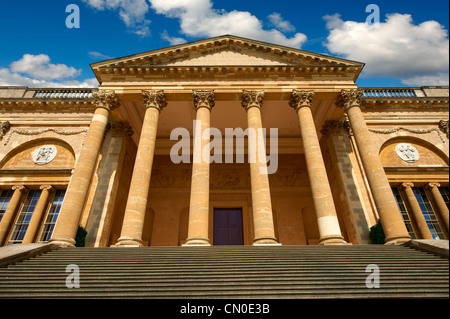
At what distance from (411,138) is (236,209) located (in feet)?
42.4

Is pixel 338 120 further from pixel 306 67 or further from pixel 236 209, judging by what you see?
pixel 236 209

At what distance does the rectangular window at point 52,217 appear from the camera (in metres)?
14.9

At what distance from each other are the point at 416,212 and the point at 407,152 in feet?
13.0

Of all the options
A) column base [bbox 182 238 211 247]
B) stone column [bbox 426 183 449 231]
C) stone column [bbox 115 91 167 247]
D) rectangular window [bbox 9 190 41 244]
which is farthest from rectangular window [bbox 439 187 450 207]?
rectangular window [bbox 9 190 41 244]

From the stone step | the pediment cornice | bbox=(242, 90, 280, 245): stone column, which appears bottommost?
the stone step

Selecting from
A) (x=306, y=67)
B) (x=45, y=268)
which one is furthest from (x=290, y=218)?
(x=45, y=268)

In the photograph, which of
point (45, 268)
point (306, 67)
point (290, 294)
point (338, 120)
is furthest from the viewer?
point (338, 120)

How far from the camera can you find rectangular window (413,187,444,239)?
15062mm

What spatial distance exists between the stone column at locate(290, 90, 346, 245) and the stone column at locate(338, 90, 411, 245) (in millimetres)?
1993

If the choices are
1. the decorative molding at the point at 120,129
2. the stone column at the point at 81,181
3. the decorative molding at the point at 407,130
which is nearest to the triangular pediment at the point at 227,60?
the stone column at the point at 81,181

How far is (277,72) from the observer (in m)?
15.1

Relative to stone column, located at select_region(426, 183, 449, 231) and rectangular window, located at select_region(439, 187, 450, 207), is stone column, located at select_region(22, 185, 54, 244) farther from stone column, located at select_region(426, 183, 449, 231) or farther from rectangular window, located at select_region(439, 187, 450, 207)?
rectangular window, located at select_region(439, 187, 450, 207)

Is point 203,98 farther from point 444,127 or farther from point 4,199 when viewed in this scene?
point 444,127

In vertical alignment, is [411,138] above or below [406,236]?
above
